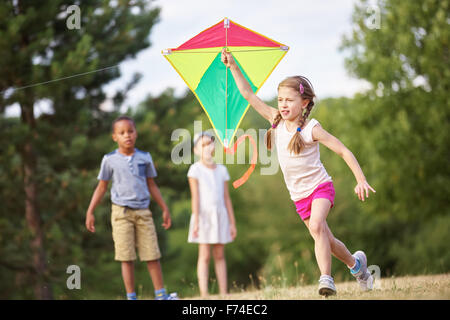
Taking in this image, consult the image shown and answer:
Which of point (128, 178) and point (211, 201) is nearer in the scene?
point (128, 178)

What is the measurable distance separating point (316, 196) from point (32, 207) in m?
9.70

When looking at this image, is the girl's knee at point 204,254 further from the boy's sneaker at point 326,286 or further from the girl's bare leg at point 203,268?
the boy's sneaker at point 326,286

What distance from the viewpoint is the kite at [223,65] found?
4438 mm

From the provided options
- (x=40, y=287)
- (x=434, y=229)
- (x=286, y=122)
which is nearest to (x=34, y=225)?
(x=40, y=287)

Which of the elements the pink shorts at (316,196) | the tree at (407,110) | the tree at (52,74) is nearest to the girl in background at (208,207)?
the pink shorts at (316,196)

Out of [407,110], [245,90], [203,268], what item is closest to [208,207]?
[203,268]

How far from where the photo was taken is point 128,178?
5.06 meters

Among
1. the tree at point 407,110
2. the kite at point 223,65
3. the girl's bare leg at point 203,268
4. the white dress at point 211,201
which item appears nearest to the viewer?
the kite at point 223,65

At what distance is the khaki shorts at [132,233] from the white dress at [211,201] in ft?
3.92

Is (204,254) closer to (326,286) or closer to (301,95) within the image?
(326,286)

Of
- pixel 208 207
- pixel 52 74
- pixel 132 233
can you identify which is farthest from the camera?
pixel 52 74

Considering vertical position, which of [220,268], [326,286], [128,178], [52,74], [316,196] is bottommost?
[220,268]

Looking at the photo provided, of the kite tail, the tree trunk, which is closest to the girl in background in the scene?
the kite tail
